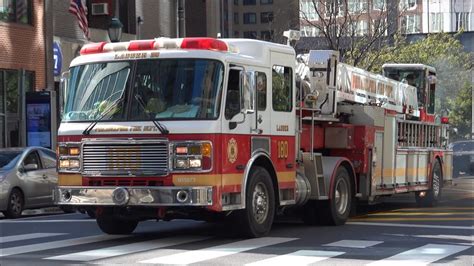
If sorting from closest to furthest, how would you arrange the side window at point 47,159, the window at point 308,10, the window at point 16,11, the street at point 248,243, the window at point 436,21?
the street at point 248,243
the side window at point 47,159
the window at point 16,11
the window at point 308,10
the window at point 436,21

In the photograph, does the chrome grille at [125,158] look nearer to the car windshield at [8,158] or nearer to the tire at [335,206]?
the tire at [335,206]

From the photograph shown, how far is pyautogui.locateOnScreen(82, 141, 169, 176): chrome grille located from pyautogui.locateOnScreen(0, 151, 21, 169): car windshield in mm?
6403

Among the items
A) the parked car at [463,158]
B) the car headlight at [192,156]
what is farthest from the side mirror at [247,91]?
the parked car at [463,158]

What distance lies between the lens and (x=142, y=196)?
11555 millimetres

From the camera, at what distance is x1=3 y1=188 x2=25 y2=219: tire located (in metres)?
17.5

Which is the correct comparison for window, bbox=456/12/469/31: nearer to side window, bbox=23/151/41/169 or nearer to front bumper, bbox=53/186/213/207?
side window, bbox=23/151/41/169

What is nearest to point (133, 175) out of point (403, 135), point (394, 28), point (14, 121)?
point (403, 135)

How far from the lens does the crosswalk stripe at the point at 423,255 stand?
10.2 meters

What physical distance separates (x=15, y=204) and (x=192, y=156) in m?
7.39

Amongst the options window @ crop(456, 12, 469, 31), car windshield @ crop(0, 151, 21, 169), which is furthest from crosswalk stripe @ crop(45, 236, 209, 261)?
window @ crop(456, 12, 469, 31)

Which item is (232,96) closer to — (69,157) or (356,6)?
(69,157)

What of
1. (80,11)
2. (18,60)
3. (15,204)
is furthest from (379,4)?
(15,204)

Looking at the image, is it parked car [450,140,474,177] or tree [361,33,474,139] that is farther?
tree [361,33,474,139]

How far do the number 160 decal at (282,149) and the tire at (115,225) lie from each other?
2.53 meters
